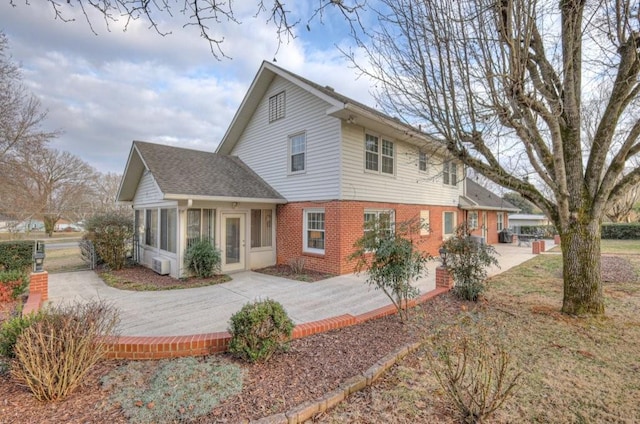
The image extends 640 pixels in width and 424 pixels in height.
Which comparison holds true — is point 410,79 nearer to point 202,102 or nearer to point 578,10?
point 578,10

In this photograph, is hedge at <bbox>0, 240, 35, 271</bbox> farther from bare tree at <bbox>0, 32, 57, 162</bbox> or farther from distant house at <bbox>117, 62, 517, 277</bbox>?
bare tree at <bbox>0, 32, 57, 162</bbox>

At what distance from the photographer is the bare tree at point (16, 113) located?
42.7 feet

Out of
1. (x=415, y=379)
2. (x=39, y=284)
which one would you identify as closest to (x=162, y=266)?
(x=39, y=284)

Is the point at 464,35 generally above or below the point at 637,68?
above

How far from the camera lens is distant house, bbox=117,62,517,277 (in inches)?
387

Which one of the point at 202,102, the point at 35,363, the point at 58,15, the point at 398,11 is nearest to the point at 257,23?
the point at 58,15

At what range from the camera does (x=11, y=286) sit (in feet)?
21.9

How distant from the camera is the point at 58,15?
2.87 metres

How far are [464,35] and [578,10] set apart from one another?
6.25ft

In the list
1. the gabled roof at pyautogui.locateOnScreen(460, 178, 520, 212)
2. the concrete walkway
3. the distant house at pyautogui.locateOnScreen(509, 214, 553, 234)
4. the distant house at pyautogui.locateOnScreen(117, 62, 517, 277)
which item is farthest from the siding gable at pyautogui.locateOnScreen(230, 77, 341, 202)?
the distant house at pyautogui.locateOnScreen(509, 214, 553, 234)

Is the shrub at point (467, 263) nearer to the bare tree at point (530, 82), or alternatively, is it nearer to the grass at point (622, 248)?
the bare tree at point (530, 82)

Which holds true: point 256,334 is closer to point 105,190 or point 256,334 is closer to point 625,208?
point 625,208

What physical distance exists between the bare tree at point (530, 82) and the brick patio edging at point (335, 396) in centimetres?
424

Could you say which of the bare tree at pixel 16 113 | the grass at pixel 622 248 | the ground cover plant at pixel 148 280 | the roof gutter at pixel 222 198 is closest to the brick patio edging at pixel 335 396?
the ground cover plant at pixel 148 280
